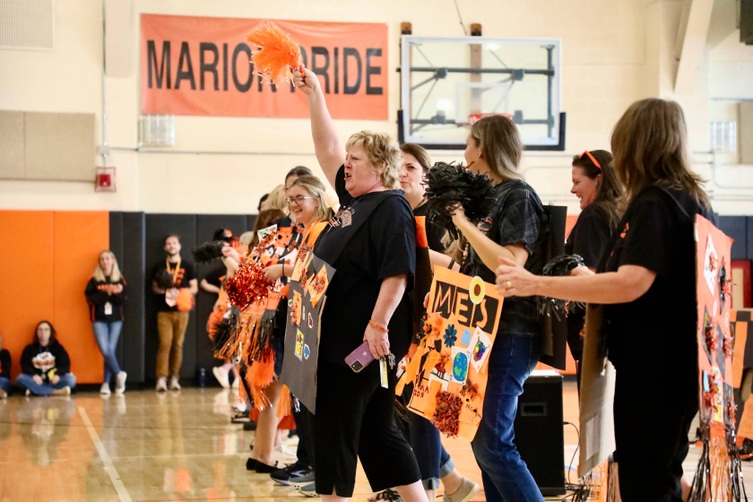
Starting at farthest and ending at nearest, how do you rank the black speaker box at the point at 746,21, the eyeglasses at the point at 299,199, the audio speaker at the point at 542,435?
the black speaker box at the point at 746,21
the eyeglasses at the point at 299,199
the audio speaker at the point at 542,435

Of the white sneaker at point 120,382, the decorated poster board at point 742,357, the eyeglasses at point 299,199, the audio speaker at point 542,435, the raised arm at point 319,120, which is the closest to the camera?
the raised arm at point 319,120

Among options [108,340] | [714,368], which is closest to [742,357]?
[714,368]

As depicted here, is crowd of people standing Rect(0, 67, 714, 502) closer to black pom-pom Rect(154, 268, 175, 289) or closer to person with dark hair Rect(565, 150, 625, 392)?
person with dark hair Rect(565, 150, 625, 392)

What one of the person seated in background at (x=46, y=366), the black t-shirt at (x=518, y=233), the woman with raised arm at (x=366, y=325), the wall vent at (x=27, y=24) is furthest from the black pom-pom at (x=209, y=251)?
the wall vent at (x=27, y=24)

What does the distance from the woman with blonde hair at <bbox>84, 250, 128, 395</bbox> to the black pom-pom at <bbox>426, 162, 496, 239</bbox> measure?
8622 millimetres

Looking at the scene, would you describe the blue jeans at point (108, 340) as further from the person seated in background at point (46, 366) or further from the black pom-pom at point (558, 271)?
the black pom-pom at point (558, 271)

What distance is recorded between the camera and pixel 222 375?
37.9ft

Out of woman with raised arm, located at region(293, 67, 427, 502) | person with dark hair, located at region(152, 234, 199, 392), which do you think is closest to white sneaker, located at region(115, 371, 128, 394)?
person with dark hair, located at region(152, 234, 199, 392)

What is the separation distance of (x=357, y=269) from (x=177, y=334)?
8439mm

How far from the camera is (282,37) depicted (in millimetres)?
3758

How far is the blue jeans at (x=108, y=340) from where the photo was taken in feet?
36.7

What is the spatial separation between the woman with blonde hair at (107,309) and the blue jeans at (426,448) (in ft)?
25.0

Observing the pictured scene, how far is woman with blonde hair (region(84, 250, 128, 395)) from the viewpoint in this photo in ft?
36.6

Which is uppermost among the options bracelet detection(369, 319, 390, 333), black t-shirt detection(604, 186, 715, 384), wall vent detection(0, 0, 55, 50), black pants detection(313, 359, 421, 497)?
wall vent detection(0, 0, 55, 50)
